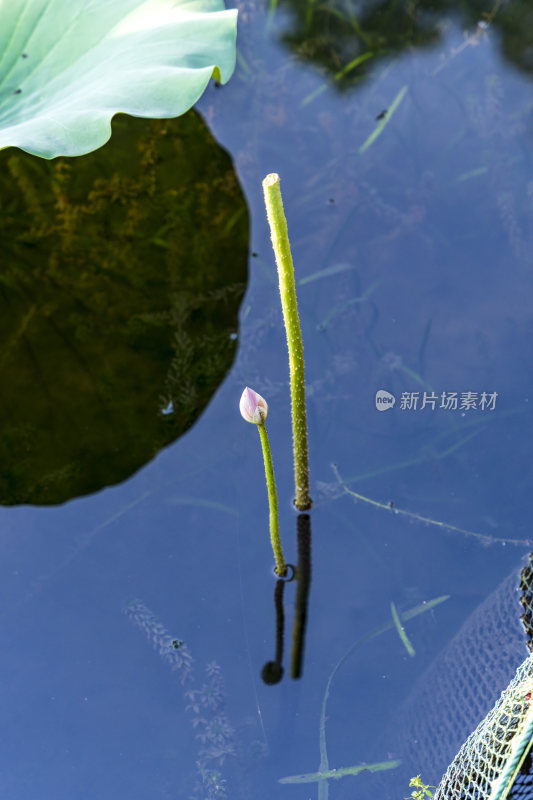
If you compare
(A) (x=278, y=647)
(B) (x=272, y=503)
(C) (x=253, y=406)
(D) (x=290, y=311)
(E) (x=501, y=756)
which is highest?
(D) (x=290, y=311)

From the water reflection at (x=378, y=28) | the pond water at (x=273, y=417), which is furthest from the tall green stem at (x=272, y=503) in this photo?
the water reflection at (x=378, y=28)

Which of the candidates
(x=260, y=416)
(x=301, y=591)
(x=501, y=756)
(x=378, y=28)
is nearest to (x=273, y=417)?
(x=301, y=591)

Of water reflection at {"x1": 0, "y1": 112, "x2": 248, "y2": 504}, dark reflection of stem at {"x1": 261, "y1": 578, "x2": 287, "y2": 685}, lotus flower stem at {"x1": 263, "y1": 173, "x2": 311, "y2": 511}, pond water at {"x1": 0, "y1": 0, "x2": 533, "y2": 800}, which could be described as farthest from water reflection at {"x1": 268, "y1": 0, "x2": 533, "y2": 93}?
dark reflection of stem at {"x1": 261, "y1": 578, "x2": 287, "y2": 685}

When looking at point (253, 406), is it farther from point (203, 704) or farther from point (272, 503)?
point (203, 704)

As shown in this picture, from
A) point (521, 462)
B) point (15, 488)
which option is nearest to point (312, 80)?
point (521, 462)

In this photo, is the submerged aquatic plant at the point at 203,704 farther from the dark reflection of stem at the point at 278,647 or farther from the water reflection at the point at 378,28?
the water reflection at the point at 378,28

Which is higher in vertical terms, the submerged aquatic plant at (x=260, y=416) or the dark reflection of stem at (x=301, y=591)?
the submerged aquatic plant at (x=260, y=416)
